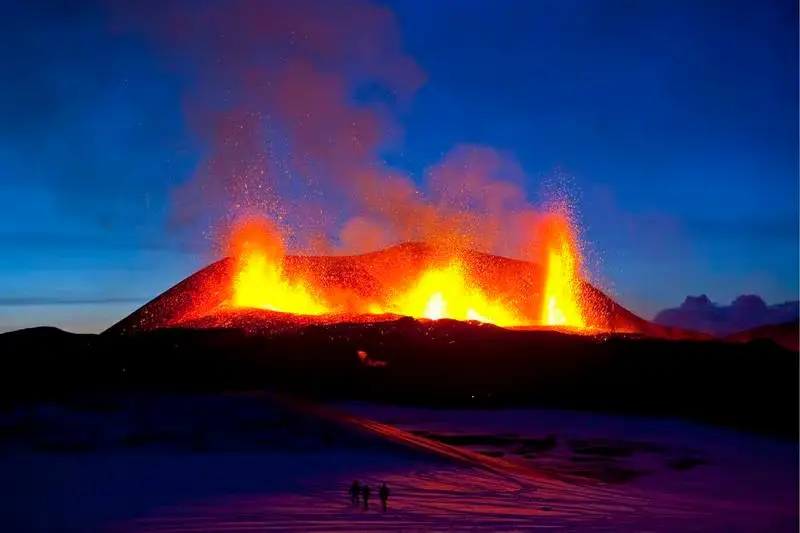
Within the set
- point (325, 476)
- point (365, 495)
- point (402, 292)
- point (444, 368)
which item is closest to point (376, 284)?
point (402, 292)

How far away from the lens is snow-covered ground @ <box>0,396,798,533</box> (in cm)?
1214

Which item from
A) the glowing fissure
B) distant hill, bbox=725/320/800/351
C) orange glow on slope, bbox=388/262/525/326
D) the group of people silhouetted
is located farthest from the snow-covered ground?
the glowing fissure

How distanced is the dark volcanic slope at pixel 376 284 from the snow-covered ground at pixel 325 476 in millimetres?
30624

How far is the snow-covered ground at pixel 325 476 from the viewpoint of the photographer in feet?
39.8

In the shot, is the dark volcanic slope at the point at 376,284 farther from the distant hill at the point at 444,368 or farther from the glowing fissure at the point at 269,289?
the distant hill at the point at 444,368

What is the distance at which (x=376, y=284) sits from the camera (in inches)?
2717

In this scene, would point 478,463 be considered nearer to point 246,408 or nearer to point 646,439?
point 246,408

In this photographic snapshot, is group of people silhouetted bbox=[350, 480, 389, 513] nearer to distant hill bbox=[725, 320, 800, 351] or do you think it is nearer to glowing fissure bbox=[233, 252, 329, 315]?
distant hill bbox=[725, 320, 800, 351]

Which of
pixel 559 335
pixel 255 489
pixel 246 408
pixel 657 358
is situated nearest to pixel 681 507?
pixel 255 489

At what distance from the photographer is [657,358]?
3725cm

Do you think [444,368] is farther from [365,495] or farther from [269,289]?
[269,289]

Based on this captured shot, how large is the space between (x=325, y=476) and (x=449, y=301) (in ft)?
159

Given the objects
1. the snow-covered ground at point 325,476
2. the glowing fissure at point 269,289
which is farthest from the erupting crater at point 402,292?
the snow-covered ground at point 325,476

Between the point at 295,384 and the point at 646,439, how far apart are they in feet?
53.6
